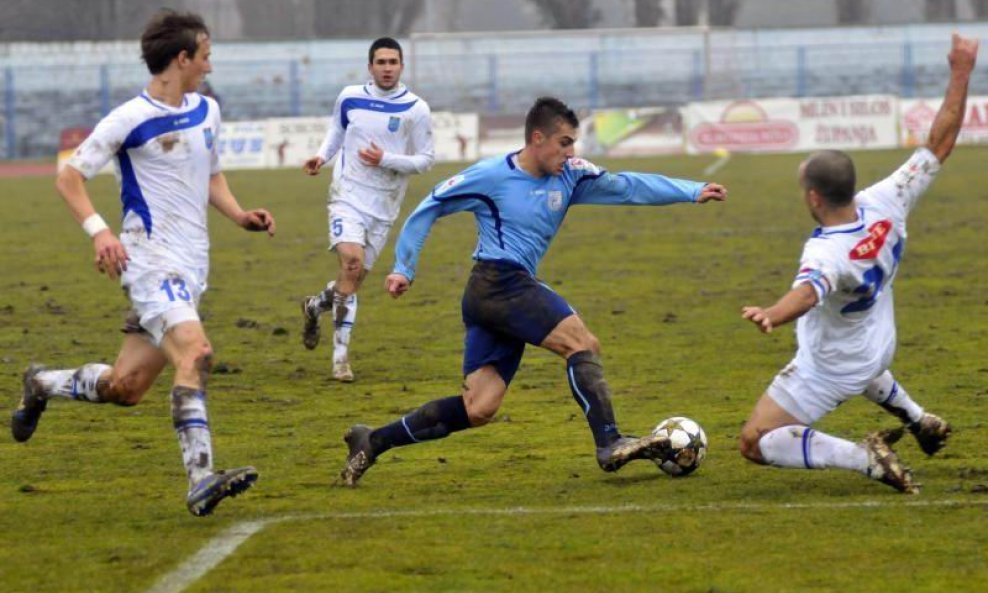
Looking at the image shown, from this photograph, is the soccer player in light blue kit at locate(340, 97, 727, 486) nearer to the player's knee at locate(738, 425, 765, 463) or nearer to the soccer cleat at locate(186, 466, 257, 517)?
the player's knee at locate(738, 425, 765, 463)

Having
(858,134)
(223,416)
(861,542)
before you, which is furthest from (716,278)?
(858,134)

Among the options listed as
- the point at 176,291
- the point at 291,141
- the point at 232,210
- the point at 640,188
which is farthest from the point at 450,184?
the point at 291,141

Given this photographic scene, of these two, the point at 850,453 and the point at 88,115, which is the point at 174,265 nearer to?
the point at 850,453

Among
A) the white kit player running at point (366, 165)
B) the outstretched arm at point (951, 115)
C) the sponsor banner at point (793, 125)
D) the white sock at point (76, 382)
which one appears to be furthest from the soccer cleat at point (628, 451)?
the sponsor banner at point (793, 125)

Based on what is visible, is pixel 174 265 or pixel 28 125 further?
pixel 28 125

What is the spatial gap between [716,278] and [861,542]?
36.9ft

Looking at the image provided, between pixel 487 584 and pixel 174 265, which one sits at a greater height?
pixel 174 265

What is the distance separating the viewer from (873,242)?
748 cm

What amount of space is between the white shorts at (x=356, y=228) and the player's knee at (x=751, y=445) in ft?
16.8

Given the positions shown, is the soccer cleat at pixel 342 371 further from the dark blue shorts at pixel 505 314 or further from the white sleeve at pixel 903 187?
the white sleeve at pixel 903 187

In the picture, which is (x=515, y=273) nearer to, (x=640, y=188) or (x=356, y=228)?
(x=640, y=188)

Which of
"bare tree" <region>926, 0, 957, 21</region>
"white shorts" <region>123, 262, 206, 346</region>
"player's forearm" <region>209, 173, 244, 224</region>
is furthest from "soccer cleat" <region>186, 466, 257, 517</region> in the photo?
"bare tree" <region>926, 0, 957, 21</region>

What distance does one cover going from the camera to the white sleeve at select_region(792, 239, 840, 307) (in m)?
7.16

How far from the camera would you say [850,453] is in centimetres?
757
